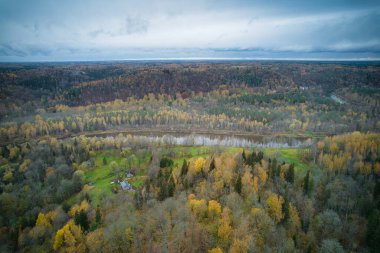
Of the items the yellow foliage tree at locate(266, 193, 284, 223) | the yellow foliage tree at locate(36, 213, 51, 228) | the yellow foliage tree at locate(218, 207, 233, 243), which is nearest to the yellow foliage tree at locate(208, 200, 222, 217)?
the yellow foliage tree at locate(218, 207, 233, 243)

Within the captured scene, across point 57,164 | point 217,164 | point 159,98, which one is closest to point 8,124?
point 57,164

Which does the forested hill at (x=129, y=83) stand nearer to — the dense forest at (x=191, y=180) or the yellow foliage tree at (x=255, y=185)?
the dense forest at (x=191, y=180)

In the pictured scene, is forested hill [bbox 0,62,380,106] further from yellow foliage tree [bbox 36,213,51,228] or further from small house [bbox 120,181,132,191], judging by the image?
yellow foliage tree [bbox 36,213,51,228]

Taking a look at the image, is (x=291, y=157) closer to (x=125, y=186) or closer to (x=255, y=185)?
(x=255, y=185)

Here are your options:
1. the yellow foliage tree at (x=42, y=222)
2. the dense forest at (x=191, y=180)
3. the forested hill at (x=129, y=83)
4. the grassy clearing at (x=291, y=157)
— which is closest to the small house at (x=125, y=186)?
the dense forest at (x=191, y=180)

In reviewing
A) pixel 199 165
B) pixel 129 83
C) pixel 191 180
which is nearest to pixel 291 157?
pixel 199 165

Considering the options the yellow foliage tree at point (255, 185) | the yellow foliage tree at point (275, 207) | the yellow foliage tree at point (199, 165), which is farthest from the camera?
the yellow foliage tree at point (199, 165)

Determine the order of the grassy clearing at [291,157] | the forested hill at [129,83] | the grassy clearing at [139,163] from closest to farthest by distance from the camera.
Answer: the grassy clearing at [139,163], the grassy clearing at [291,157], the forested hill at [129,83]

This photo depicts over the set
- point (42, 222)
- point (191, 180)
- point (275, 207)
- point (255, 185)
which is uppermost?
point (255, 185)

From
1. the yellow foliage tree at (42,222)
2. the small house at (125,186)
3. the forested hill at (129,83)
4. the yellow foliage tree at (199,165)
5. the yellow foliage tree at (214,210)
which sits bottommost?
the small house at (125,186)
